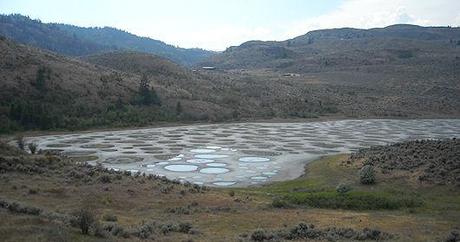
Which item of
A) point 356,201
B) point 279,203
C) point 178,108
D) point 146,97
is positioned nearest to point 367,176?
point 356,201

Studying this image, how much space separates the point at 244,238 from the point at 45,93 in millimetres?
74238

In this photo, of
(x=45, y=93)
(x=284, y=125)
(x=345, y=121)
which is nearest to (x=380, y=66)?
(x=345, y=121)

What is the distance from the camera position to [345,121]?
98.4m

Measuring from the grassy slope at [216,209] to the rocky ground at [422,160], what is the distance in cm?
179

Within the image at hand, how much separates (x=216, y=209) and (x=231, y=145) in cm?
3739

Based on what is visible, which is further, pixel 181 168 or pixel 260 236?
pixel 181 168

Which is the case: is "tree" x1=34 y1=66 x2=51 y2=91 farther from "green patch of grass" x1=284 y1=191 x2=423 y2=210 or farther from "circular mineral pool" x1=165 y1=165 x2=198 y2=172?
"green patch of grass" x1=284 y1=191 x2=423 y2=210

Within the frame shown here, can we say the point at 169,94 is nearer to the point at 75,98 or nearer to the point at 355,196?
the point at 75,98

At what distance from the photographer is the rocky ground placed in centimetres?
3493

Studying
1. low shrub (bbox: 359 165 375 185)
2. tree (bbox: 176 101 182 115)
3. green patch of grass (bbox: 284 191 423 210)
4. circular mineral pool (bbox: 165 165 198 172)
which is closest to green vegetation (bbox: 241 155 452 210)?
green patch of grass (bbox: 284 191 423 210)

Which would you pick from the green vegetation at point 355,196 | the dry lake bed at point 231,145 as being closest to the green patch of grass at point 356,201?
the green vegetation at point 355,196

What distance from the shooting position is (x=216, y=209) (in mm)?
27156

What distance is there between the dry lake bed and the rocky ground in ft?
25.5

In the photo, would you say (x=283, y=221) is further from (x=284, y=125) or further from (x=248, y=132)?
(x=284, y=125)
